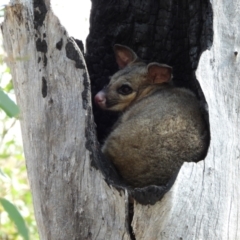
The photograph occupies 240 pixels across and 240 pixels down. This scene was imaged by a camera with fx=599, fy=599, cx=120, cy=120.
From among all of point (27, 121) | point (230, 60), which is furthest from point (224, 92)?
point (27, 121)

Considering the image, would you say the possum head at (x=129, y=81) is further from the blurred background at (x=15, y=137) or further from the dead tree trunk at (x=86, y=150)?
the dead tree trunk at (x=86, y=150)

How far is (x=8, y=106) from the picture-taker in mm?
1904

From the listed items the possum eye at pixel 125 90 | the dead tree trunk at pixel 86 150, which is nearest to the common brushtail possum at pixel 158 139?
the dead tree trunk at pixel 86 150

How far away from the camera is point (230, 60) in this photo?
384 centimetres

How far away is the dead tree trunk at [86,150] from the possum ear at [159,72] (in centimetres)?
84

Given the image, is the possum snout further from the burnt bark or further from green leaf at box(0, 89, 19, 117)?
green leaf at box(0, 89, 19, 117)

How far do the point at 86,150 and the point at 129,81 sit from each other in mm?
1642

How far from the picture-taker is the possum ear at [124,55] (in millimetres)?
4930

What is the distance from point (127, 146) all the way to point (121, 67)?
4.96 feet

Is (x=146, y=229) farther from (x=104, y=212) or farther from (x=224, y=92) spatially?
(x=224, y=92)

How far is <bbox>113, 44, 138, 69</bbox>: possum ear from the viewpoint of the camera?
4930 millimetres

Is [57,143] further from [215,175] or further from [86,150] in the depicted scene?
[215,175]

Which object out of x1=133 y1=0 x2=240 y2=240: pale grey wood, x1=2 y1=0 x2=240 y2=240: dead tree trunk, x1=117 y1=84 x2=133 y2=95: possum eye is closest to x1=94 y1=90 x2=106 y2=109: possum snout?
x1=117 y1=84 x2=133 y2=95: possum eye

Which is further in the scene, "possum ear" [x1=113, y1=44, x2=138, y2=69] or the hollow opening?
"possum ear" [x1=113, y1=44, x2=138, y2=69]
